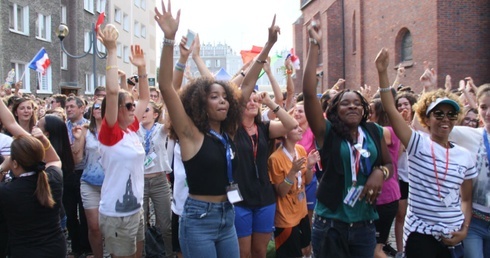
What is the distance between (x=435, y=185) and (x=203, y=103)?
6.16ft

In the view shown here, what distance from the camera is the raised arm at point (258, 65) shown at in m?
4.17

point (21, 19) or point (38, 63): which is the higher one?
point (21, 19)

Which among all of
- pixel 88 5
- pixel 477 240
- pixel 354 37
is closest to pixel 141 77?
pixel 477 240

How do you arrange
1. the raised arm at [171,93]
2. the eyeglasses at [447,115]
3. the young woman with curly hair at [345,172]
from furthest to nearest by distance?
the eyeglasses at [447,115] → the young woman with curly hair at [345,172] → the raised arm at [171,93]

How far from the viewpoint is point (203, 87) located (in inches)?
141

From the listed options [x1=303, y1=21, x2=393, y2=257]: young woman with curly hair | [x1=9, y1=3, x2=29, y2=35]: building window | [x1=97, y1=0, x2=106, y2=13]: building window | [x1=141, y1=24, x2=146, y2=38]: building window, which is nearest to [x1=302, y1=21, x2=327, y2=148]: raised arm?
[x1=303, y1=21, x2=393, y2=257]: young woman with curly hair

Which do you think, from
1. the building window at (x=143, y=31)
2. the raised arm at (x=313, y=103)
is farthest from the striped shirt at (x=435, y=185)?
the building window at (x=143, y=31)

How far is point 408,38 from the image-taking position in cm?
2141

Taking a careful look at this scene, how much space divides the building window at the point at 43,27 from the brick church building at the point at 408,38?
15.7 m

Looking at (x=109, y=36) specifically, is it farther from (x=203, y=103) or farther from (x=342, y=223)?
(x=342, y=223)

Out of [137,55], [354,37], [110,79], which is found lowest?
[110,79]

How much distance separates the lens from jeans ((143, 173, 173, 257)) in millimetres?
5895

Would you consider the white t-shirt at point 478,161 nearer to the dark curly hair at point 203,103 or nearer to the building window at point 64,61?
the dark curly hair at point 203,103

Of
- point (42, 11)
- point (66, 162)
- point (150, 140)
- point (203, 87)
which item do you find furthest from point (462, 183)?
point (42, 11)
